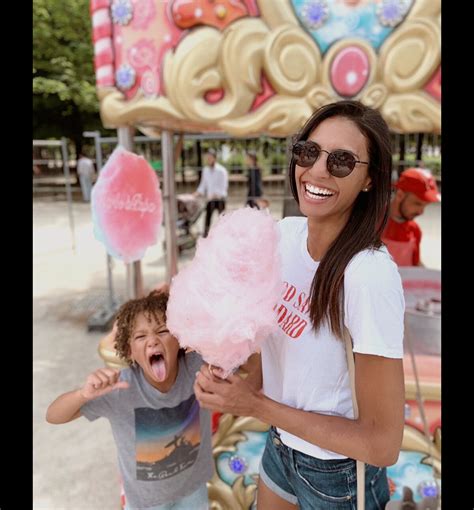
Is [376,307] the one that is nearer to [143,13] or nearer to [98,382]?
[98,382]

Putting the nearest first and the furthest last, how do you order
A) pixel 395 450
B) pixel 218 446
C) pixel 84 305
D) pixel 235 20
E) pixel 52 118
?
1. pixel 395 450
2. pixel 218 446
3. pixel 235 20
4. pixel 84 305
5. pixel 52 118

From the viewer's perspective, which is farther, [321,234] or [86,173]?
[86,173]

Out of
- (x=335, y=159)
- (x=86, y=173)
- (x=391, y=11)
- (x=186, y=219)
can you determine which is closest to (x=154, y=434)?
(x=335, y=159)

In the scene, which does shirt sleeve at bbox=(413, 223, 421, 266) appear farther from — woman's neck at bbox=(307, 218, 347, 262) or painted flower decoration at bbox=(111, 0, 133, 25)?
woman's neck at bbox=(307, 218, 347, 262)

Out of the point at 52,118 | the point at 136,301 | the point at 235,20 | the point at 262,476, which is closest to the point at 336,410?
the point at 262,476

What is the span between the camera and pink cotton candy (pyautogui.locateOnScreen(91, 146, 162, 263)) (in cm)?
223

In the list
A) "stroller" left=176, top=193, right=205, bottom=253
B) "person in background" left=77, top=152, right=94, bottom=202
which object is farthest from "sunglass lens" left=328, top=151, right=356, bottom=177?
"person in background" left=77, top=152, right=94, bottom=202

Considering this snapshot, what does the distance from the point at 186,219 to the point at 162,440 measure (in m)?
6.53

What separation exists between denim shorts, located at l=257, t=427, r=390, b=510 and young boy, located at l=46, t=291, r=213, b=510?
0.39m

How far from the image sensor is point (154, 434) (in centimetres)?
151

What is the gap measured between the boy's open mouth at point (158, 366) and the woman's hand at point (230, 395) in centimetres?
43

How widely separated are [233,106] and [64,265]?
550 cm

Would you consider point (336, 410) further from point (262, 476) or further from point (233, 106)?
point (233, 106)
